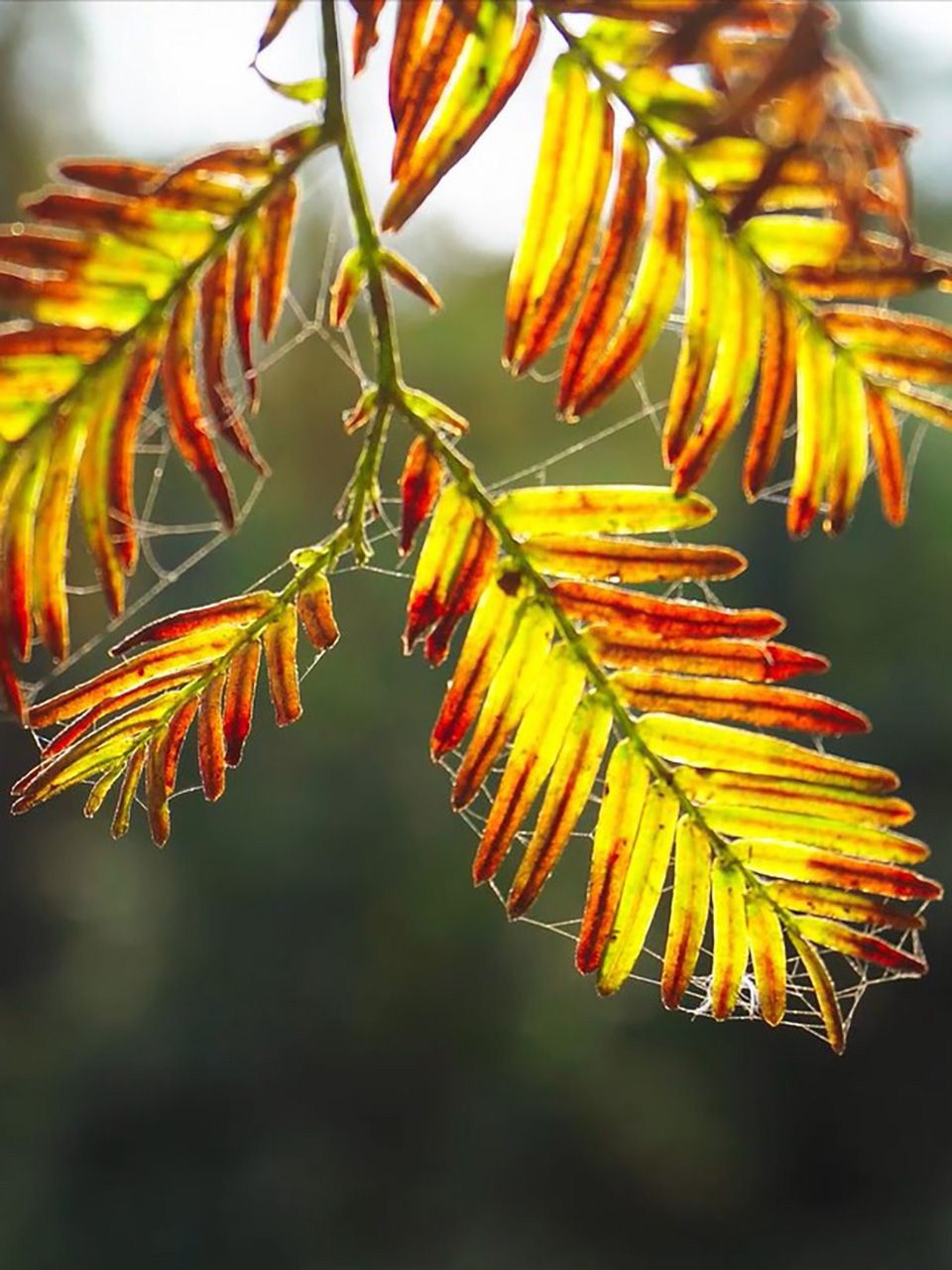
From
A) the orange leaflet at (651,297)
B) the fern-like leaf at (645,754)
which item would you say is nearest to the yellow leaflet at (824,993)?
the fern-like leaf at (645,754)

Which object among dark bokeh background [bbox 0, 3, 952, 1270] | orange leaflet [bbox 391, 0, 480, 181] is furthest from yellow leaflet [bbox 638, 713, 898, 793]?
dark bokeh background [bbox 0, 3, 952, 1270]

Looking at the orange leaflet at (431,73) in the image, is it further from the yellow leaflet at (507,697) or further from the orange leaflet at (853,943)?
the orange leaflet at (853,943)

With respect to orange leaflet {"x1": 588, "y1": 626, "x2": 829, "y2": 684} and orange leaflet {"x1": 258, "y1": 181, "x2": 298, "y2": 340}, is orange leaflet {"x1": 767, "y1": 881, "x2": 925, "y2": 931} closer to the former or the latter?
orange leaflet {"x1": 588, "y1": 626, "x2": 829, "y2": 684}

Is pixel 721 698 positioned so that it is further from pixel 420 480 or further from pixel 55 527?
pixel 55 527

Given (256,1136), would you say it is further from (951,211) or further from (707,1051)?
(951,211)

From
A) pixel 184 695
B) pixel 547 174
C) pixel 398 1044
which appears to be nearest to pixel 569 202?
pixel 547 174

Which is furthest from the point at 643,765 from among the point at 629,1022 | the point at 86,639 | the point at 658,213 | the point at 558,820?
the point at 86,639
